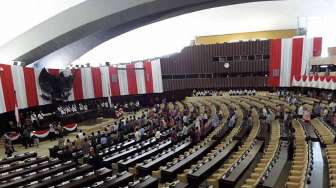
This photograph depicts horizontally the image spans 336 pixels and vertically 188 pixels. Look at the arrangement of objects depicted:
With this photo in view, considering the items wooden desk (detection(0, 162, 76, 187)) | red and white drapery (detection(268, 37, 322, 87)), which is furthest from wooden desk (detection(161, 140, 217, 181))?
red and white drapery (detection(268, 37, 322, 87))

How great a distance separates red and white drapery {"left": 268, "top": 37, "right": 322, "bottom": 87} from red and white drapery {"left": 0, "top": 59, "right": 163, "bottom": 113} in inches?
429

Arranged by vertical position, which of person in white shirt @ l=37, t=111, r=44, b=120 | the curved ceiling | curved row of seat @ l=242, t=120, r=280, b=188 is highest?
the curved ceiling

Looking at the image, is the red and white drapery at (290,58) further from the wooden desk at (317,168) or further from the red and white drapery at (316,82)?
the wooden desk at (317,168)

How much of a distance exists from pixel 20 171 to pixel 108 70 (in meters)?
15.9

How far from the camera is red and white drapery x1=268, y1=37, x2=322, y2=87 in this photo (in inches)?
945

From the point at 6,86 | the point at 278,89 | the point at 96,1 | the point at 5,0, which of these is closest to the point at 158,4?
the point at 96,1

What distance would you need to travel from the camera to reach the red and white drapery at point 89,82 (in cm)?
1656

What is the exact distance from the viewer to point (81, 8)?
64.1 ft

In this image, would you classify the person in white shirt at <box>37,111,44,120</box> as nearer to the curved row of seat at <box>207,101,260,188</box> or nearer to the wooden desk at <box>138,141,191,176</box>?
the wooden desk at <box>138,141,191,176</box>

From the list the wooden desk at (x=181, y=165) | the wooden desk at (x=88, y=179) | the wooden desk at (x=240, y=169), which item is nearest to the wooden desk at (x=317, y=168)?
the wooden desk at (x=240, y=169)

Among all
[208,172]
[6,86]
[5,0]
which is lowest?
[208,172]

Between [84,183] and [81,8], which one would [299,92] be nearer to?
[81,8]

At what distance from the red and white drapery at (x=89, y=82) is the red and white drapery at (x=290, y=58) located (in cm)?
1089

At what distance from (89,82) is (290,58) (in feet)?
58.3
